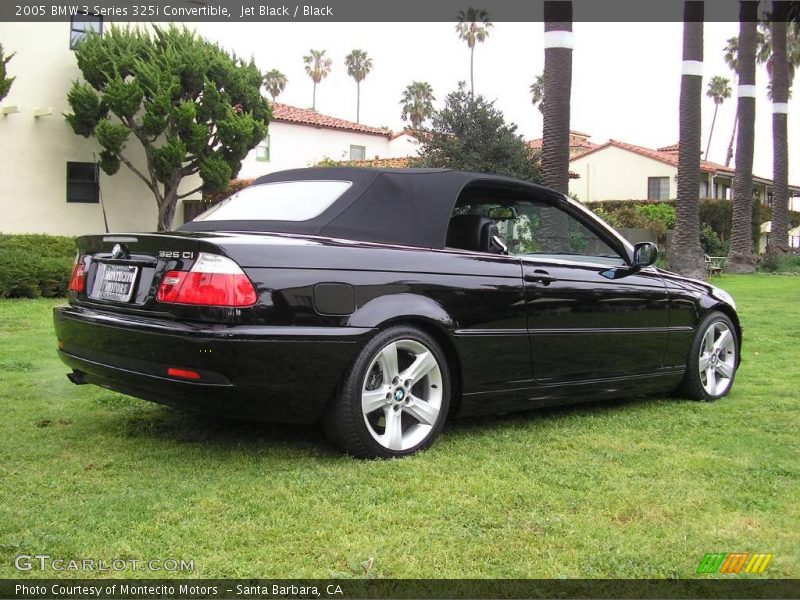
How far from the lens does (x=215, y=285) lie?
3623mm

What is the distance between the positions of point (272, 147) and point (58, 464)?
82.6 feet

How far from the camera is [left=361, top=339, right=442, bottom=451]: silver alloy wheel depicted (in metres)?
3.98

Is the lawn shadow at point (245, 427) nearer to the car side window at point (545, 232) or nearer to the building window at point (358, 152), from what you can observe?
the car side window at point (545, 232)

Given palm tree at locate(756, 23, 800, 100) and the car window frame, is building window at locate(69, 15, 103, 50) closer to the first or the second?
the car window frame

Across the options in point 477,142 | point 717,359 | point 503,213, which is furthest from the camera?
point 477,142

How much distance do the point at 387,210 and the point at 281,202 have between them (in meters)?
0.64

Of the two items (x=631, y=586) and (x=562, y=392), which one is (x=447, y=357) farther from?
(x=631, y=586)

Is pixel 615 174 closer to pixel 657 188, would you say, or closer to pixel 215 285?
pixel 657 188

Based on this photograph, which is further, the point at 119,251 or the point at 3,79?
the point at 3,79

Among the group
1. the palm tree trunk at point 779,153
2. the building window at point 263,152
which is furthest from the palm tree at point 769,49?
the building window at point 263,152

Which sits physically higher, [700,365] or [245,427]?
[700,365]

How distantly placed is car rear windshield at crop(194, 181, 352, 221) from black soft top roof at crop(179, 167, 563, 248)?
0.05m

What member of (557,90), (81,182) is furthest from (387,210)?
(81,182)

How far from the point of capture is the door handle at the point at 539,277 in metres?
4.59
